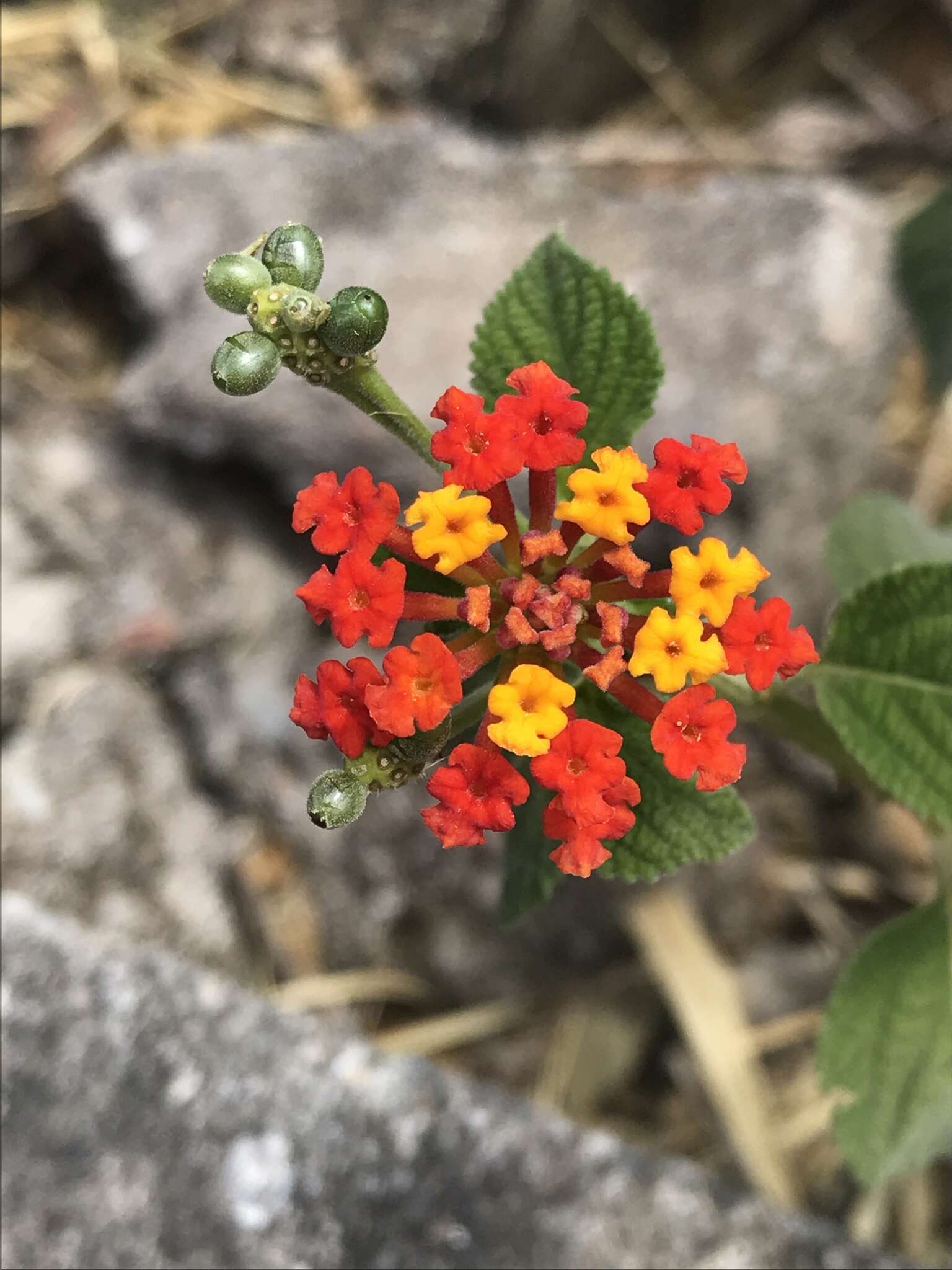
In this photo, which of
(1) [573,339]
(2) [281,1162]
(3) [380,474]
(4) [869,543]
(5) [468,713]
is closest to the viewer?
(5) [468,713]

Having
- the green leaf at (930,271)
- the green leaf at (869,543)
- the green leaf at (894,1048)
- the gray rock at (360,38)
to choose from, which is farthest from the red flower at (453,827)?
the gray rock at (360,38)

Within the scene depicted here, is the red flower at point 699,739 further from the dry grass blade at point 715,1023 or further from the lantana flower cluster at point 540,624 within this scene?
the dry grass blade at point 715,1023

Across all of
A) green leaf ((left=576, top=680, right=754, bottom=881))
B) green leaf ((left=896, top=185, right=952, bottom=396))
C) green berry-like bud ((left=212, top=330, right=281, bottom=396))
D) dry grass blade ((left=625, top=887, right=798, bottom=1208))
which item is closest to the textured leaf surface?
green leaf ((left=576, top=680, right=754, bottom=881))

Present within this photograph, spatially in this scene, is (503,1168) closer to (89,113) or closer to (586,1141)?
(586,1141)

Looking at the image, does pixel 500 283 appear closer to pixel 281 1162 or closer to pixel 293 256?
pixel 293 256

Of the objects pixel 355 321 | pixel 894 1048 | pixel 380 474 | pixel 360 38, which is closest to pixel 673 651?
pixel 355 321

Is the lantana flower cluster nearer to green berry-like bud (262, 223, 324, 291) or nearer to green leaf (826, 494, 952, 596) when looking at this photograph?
green berry-like bud (262, 223, 324, 291)

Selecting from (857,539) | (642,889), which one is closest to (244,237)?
(857,539)
